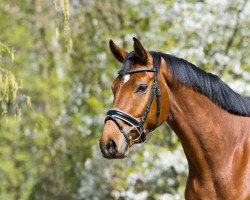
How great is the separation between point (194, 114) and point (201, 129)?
122 mm

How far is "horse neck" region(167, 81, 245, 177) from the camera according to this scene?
455cm

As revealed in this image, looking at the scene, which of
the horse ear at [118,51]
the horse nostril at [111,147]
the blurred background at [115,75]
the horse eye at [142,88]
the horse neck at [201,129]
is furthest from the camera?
the blurred background at [115,75]

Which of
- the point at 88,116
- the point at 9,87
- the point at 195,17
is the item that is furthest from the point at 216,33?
the point at 9,87

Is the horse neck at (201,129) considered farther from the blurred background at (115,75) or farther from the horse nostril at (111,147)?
the blurred background at (115,75)

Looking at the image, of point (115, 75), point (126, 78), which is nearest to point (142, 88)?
point (126, 78)

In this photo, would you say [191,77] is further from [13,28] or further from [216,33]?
[13,28]

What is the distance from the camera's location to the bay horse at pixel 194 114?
14.5 feet

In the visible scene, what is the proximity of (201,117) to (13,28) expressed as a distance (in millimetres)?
14677

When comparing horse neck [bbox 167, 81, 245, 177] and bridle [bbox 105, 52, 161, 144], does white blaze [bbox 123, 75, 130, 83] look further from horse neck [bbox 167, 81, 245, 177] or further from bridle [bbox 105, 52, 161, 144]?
horse neck [bbox 167, 81, 245, 177]

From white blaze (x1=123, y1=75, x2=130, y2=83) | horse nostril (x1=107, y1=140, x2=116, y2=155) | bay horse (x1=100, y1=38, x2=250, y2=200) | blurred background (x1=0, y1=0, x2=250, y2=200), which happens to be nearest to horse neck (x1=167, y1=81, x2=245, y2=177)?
bay horse (x1=100, y1=38, x2=250, y2=200)

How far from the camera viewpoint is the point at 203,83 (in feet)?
15.0

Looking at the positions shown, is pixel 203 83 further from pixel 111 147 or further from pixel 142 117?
pixel 111 147

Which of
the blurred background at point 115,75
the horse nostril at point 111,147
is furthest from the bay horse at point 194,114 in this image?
the blurred background at point 115,75

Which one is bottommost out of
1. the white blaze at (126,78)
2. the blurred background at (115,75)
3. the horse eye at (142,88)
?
the horse eye at (142,88)
